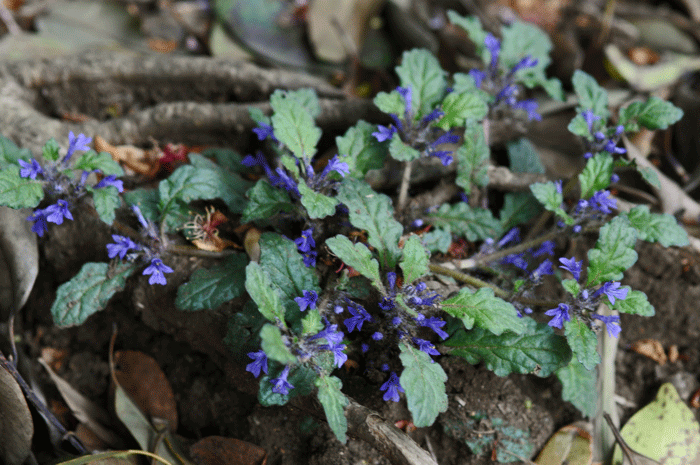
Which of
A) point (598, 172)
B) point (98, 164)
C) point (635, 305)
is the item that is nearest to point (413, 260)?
point (635, 305)

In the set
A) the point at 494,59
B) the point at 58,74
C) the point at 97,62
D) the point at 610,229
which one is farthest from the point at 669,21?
the point at 58,74

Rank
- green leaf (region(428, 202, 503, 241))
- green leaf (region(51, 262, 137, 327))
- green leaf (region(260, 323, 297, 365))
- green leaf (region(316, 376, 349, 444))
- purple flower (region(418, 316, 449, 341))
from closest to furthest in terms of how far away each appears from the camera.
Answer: green leaf (region(260, 323, 297, 365))
green leaf (region(316, 376, 349, 444))
purple flower (region(418, 316, 449, 341))
green leaf (region(51, 262, 137, 327))
green leaf (region(428, 202, 503, 241))

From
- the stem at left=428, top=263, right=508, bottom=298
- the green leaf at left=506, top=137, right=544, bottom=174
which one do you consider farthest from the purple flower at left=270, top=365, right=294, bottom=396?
the green leaf at left=506, top=137, right=544, bottom=174

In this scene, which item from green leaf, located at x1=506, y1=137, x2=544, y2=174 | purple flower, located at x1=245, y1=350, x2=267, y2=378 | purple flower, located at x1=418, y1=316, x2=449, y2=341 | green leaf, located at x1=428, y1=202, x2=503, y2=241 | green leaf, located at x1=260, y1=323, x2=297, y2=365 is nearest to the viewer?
green leaf, located at x1=260, y1=323, x2=297, y2=365

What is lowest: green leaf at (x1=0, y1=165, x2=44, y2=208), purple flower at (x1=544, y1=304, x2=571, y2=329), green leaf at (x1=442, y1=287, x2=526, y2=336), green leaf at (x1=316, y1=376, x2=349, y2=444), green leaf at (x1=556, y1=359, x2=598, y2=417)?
green leaf at (x1=556, y1=359, x2=598, y2=417)

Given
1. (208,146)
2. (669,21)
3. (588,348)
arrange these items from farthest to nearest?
(669,21), (208,146), (588,348)

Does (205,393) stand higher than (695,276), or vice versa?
(695,276)

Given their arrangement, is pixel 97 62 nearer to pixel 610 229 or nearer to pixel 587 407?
pixel 610 229

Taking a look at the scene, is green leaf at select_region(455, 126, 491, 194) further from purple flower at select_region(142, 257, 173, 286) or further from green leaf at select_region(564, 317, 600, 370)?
purple flower at select_region(142, 257, 173, 286)

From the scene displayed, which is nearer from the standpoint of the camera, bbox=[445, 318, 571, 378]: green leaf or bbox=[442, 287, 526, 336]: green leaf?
bbox=[442, 287, 526, 336]: green leaf
